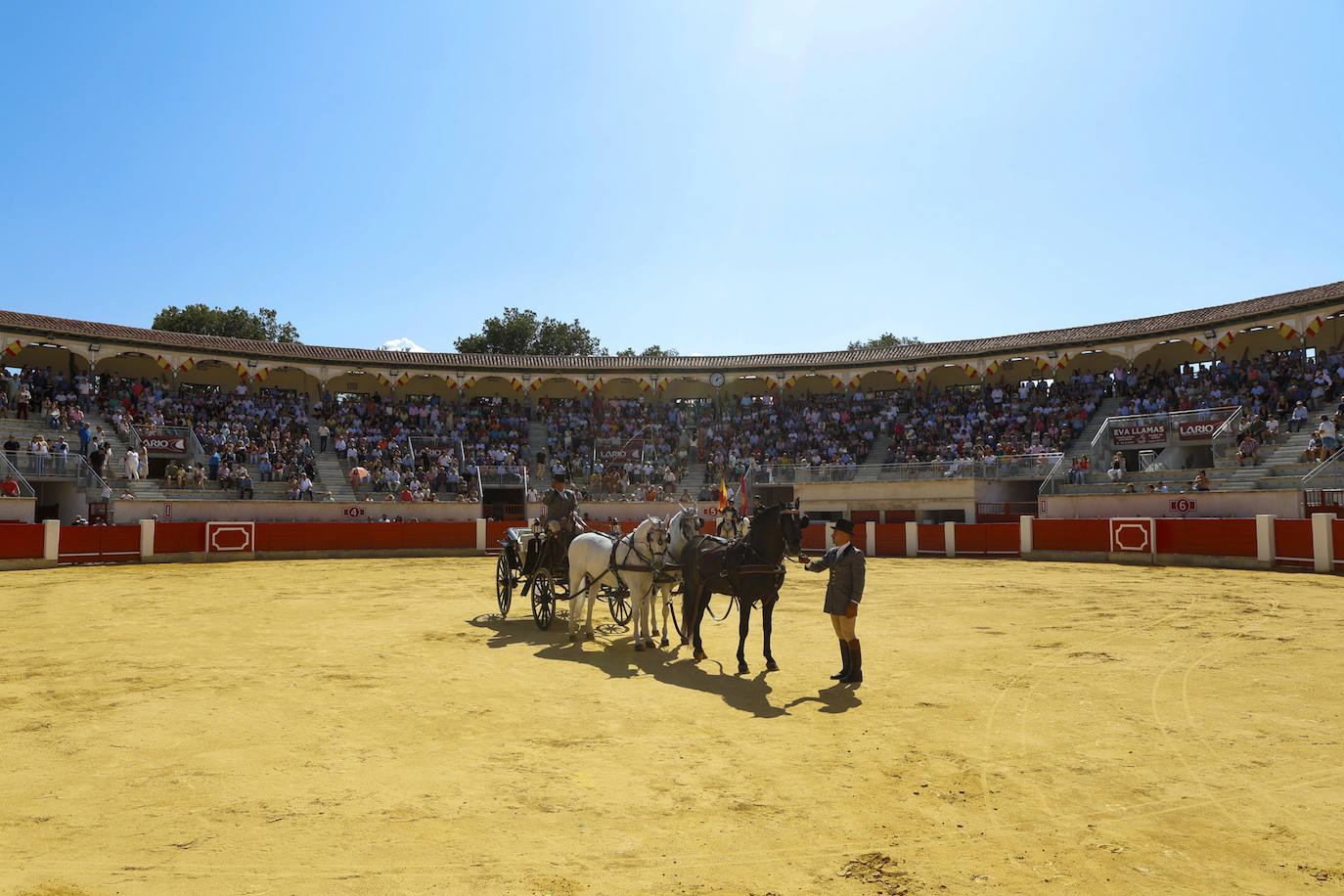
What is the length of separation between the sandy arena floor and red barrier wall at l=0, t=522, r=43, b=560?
12.0m

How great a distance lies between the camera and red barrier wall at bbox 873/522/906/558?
27422 millimetres

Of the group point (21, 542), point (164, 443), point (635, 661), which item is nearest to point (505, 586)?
point (635, 661)

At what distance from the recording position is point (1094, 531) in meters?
23.2

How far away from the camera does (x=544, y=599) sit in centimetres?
1220

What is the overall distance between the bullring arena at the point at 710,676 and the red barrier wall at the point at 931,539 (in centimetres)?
7

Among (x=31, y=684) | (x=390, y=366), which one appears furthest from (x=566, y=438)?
(x=31, y=684)

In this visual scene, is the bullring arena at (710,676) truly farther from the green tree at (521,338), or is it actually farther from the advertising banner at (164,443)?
the green tree at (521,338)

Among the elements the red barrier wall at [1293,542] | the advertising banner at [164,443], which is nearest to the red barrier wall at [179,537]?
the advertising banner at [164,443]

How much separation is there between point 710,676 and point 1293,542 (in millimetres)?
16759

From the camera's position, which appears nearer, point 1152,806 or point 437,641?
point 1152,806

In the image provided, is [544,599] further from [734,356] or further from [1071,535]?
[734,356]

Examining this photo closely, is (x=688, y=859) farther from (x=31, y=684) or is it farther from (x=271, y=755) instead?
(x=31, y=684)

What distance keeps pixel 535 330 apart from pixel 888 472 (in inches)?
1616

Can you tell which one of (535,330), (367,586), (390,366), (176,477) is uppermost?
(535,330)
